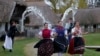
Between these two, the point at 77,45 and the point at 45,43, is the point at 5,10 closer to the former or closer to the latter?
the point at 77,45

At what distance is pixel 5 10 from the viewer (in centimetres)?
3794

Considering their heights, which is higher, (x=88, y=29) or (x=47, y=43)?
(x=47, y=43)

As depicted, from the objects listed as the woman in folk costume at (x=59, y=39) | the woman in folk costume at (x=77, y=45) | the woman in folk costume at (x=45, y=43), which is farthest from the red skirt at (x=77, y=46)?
the woman in folk costume at (x=45, y=43)

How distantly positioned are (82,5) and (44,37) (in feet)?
226

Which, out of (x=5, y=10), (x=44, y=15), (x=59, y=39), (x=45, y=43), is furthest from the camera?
(x=44, y=15)

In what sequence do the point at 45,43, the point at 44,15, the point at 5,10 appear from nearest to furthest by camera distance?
the point at 45,43
the point at 5,10
the point at 44,15

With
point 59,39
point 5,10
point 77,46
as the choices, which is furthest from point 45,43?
point 5,10

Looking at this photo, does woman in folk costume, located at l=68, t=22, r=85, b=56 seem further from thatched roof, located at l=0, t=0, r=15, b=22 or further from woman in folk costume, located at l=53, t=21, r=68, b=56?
thatched roof, located at l=0, t=0, r=15, b=22

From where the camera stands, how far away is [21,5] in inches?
1689

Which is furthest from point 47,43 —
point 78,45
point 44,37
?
point 78,45

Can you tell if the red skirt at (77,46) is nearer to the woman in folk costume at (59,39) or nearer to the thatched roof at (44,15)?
the woman in folk costume at (59,39)

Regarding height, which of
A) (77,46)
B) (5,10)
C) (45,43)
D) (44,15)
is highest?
(5,10)

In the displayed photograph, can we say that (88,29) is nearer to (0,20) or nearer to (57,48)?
(0,20)

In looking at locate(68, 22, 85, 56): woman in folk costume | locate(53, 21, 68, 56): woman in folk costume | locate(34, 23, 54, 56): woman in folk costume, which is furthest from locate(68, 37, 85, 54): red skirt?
locate(34, 23, 54, 56): woman in folk costume
